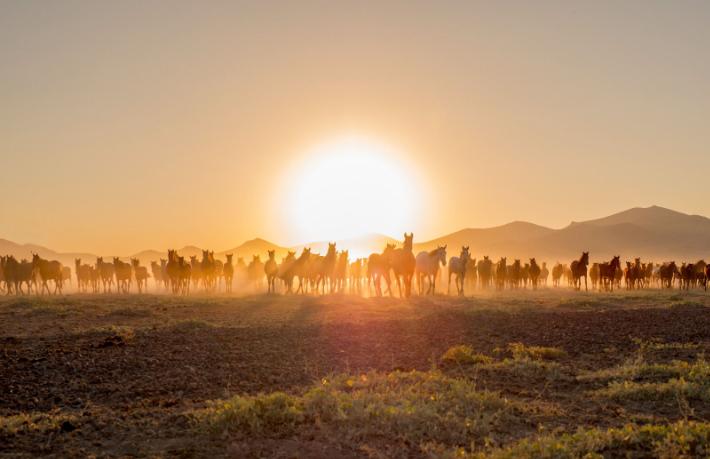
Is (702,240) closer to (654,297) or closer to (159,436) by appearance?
(654,297)

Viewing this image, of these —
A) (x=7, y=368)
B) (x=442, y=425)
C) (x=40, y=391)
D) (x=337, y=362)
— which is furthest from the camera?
(x=337, y=362)

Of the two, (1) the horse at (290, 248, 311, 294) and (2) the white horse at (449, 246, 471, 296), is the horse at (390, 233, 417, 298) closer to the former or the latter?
(2) the white horse at (449, 246, 471, 296)

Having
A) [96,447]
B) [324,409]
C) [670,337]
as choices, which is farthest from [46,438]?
[670,337]

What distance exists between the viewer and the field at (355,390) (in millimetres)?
7238

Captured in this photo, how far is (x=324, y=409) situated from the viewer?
848 cm

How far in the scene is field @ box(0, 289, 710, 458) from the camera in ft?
23.7

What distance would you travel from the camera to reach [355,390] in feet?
32.5

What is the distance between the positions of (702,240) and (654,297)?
198 metres

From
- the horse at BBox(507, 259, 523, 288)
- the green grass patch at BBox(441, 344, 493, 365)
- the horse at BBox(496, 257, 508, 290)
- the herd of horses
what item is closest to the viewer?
the green grass patch at BBox(441, 344, 493, 365)

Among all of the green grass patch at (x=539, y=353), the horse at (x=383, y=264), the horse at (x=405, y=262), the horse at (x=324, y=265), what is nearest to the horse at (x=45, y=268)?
the horse at (x=324, y=265)

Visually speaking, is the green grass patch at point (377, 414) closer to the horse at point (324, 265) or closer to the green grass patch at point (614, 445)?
the green grass patch at point (614, 445)

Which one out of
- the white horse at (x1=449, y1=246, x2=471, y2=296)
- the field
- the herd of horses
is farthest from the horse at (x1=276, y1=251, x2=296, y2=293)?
the field

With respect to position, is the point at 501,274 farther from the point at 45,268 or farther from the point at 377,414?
the point at 377,414

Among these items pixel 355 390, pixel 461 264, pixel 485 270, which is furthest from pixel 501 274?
pixel 355 390
